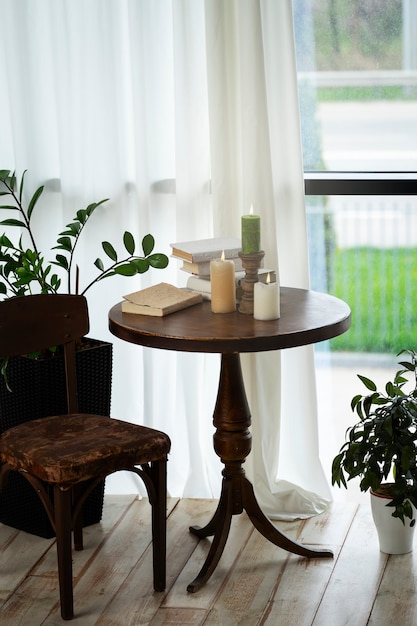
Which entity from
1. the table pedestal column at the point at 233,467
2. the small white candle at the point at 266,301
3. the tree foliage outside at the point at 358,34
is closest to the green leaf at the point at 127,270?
the table pedestal column at the point at 233,467

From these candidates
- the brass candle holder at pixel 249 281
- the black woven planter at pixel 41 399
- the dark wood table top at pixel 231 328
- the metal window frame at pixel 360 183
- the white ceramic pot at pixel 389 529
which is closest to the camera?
the dark wood table top at pixel 231 328

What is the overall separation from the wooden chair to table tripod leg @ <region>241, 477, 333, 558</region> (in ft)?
0.94

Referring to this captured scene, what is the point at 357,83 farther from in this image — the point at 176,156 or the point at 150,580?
the point at 150,580

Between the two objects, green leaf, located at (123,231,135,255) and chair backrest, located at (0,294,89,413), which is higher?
green leaf, located at (123,231,135,255)

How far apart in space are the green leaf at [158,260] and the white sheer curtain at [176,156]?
30cm

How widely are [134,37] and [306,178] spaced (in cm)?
72

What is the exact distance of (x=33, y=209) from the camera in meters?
3.21

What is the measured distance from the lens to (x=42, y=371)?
9.33ft

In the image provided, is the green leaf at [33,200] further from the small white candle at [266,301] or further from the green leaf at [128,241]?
the small white candle at [266,301]

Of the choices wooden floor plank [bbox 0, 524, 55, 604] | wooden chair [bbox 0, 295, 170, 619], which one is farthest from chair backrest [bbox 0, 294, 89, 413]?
wooden floor plank [bbox 0, 524, 55, 604]

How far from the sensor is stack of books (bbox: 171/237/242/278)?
263cm

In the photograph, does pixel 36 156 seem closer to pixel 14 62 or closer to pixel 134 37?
pixel 14 62

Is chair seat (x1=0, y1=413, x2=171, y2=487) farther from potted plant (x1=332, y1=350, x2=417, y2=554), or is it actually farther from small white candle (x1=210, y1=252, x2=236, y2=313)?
potted plant (x1=332, y1=350, x2=417, y2=554)

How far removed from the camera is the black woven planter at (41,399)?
113 inches
